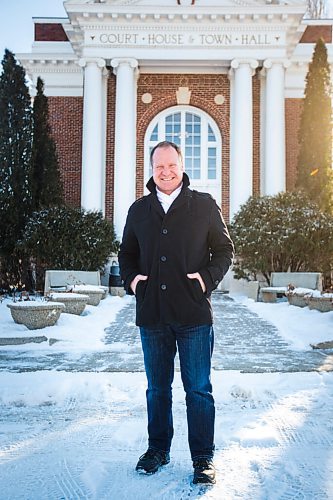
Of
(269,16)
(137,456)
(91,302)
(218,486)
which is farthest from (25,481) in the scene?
(269,16)

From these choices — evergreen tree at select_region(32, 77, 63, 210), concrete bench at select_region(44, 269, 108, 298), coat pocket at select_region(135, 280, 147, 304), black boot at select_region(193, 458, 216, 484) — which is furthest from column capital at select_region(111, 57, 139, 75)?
black boot at select_region(193, 458, 216, 484)

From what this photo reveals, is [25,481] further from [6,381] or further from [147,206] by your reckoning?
[6,381]

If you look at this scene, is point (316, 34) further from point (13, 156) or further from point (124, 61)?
point (13, 156)

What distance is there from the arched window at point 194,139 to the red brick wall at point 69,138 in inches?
105

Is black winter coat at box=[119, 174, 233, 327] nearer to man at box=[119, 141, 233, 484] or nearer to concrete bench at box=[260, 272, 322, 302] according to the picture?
man at box=[119, 141, 233, 484]

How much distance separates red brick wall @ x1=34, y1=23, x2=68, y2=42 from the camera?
71.6ft

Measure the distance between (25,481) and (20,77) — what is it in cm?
1658

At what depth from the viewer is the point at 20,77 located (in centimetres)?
1789

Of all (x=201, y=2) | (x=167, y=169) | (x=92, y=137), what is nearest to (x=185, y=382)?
(x=167, y=169)

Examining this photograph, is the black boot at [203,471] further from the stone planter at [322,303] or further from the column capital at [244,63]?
the column capital at [244,63]

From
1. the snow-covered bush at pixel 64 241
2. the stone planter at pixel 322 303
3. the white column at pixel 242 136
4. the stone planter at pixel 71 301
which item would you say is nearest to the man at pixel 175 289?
the stone planter at pixel 71 301

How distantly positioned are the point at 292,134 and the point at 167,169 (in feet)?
62.1

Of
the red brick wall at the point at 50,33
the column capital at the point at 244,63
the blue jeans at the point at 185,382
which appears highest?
the red brick wall at the point at 50,33

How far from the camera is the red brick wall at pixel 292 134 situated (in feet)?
69.5
